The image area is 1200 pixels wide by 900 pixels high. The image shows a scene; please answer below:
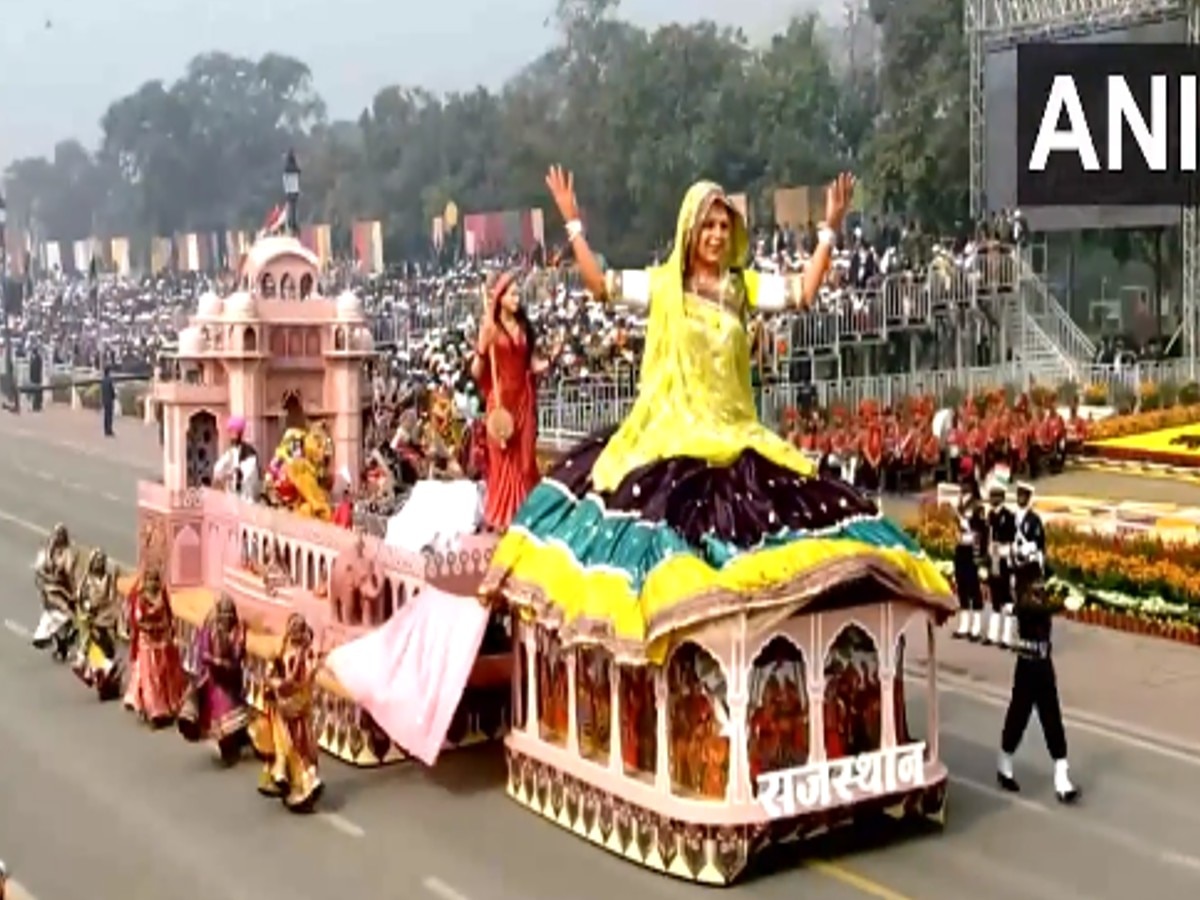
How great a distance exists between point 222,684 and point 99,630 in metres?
3.30

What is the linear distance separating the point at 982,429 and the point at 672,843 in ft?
61.5

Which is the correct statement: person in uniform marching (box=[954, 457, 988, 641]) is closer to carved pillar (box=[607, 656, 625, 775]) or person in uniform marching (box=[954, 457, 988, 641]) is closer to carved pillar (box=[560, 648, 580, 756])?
carved pillar (box=[560, 648, 580, 756])

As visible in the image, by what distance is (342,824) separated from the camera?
12086 millimetres

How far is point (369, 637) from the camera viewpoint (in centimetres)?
1307

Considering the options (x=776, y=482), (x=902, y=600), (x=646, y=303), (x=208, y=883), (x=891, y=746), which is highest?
(x=646, y=303)

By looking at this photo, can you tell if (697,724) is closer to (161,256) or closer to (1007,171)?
(1007,171)

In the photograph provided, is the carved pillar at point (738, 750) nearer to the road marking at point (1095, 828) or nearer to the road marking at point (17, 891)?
the road marking at point (1095, 828)

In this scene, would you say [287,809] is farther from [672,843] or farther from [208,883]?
[672,843]

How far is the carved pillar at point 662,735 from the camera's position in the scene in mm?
10688

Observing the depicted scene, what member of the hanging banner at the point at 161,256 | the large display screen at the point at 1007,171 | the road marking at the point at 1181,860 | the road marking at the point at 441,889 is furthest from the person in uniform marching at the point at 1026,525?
the hanging banner at the point at 161,256

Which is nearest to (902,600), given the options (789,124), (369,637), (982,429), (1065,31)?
(369,637)

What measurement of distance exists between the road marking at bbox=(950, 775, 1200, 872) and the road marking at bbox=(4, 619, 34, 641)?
10737mm

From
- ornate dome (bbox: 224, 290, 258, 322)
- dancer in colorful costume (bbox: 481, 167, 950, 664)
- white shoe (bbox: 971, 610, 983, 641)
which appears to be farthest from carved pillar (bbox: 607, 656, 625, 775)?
ornate dome (bbox: 224, 290, 258, 322)

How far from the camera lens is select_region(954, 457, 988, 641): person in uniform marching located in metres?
18.2
